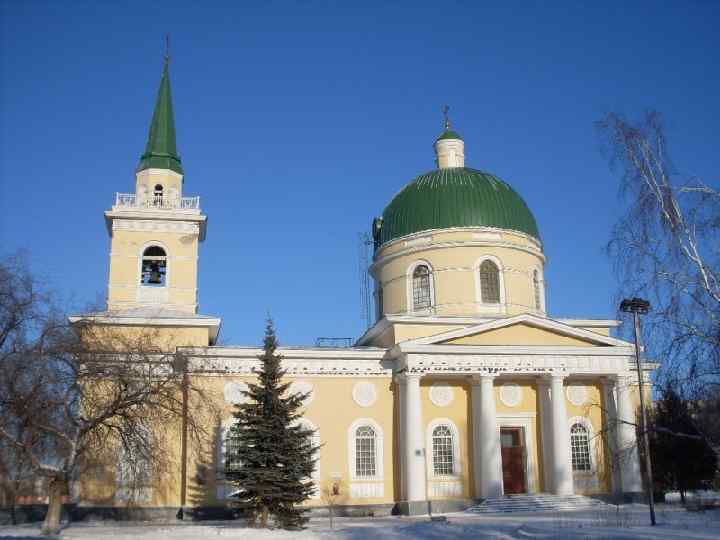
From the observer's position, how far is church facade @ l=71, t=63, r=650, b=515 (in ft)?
90.1

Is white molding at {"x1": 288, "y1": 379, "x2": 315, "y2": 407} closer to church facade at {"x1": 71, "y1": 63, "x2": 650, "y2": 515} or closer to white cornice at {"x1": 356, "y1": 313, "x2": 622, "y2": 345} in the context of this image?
church facade at {"x1": 71, "y1": 63, "x2": 650, "y2": 515}

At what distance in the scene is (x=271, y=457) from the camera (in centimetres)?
2150

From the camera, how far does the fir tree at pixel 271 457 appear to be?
2114 centimetres

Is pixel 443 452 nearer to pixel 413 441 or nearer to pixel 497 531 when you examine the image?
pixel 413 441

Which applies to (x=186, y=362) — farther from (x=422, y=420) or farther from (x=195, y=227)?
(x=422, y=420)

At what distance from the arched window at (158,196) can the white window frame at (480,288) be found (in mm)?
12380

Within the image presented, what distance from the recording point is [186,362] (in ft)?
82.4

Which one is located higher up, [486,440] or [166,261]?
[166,261]

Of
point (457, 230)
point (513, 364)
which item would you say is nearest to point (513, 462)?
point (513, 364)

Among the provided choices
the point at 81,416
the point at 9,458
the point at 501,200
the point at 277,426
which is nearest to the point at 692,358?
the point at 277,426

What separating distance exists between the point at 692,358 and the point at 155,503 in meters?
19.8

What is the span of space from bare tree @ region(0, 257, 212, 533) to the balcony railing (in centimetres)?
900

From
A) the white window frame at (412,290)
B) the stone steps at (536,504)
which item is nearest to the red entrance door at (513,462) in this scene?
the stone steps at (536,504)

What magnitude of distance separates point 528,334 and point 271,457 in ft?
39.1
